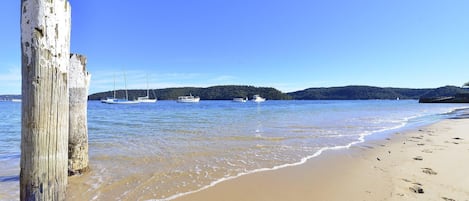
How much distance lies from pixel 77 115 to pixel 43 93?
3275 millimetres

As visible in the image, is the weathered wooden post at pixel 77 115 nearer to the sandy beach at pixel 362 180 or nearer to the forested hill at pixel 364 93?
the sandy beach at pixel 362 180

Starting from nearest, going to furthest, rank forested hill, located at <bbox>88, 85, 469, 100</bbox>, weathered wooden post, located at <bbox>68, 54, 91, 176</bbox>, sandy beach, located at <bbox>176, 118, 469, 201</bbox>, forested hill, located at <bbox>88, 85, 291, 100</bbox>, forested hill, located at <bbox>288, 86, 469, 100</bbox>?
sandy beach, located at <bbox>176, 118, 469, 201</bbox> → weathered wooden post, located at <bbox>68, 54, 91, 176</bbox> → forested hill, located at <bbox>88, 85, 291, 100</bbox> → forested hill, located at <bbox>88, 85, 469, 100</bbox> → forested hill, located at <bbox>288, 86, 469, 100</bbox>

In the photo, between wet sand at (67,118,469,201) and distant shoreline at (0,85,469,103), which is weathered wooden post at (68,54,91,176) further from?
distant shoreline at (0,85,469,103)

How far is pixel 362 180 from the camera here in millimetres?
4660

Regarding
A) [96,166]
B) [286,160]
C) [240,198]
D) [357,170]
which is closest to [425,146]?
[357,170]

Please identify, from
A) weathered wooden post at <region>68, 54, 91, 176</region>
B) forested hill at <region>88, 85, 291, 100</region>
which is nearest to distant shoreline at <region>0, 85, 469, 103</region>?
forested hill at <region>88, 85, 291, 100</region>

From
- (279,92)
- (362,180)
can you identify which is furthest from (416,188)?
(279,92)

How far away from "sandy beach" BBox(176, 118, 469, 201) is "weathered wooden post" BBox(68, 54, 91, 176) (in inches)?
107

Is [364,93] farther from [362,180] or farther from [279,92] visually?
[362,180]

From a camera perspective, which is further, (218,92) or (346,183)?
(218,92)

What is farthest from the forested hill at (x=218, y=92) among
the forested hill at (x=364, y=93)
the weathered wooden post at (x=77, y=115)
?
the weathered wooden post at (x=77, y=115)

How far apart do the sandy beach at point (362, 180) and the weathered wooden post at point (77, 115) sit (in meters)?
2.73

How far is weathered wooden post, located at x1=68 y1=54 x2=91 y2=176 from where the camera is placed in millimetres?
5188

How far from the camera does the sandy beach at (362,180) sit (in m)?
3.95
